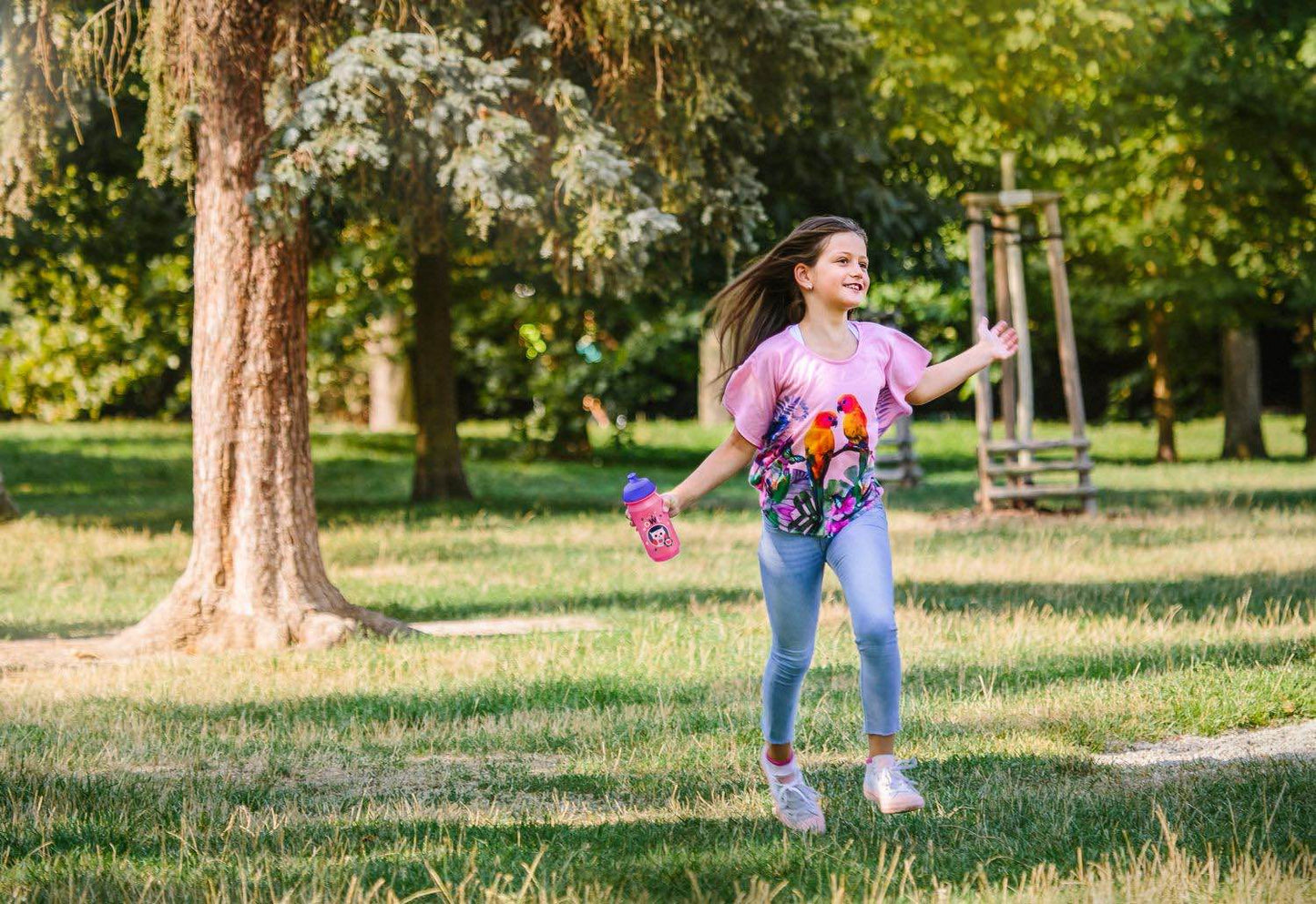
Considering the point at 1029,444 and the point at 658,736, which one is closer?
the point at 658,736

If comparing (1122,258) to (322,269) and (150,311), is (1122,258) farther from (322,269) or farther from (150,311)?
(150,311)

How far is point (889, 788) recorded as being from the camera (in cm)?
482

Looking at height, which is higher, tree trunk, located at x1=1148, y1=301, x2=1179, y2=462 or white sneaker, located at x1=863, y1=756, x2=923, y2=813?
tree trunk, located at x1=1148, y1=301, x2=1179, y2=462

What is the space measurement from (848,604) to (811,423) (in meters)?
0.56

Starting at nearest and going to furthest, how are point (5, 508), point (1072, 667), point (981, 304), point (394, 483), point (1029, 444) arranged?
1. point (1072, 667)
2. point (981, 304)
3. point (1029, 444)
4. point (5, 508)
5. point (394, 483)

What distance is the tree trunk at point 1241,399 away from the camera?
28969 millimetres

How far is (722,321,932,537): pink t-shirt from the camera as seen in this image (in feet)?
16.0

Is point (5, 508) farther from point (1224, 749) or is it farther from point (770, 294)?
point (1224, 749)

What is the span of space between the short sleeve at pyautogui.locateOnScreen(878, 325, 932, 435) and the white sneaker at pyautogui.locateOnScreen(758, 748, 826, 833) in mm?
1115

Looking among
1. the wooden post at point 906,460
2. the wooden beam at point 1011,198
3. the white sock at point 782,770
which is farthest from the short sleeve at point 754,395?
the wooden post at point 906,460

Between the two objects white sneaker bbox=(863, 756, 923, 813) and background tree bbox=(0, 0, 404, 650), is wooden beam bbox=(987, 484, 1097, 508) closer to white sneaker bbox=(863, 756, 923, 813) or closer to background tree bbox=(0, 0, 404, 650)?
background tree bbox=(0, 0, 404, 650)

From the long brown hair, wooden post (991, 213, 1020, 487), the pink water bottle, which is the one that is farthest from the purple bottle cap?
wooden post (991, 213, 1020, 487)

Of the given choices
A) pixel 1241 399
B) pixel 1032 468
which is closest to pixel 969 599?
pixel 1032 468

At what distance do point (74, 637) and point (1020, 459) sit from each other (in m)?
10.4
